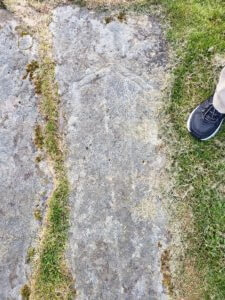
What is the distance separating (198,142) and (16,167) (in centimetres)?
259

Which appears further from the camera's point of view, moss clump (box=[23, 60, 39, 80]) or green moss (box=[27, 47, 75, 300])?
moss clump (box=[23, 60, 39, 80])

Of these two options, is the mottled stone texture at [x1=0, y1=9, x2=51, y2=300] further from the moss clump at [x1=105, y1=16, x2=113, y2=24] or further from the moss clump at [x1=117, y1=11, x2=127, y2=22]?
the moss clump at [x1=117, y1=11, x2=127, y2=22]

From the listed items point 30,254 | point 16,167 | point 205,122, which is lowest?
point 30,254

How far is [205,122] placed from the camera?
22.4 feet

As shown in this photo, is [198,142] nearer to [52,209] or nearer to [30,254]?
[52,209]

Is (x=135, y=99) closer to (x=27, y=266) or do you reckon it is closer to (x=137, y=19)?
(x=137, y=19)

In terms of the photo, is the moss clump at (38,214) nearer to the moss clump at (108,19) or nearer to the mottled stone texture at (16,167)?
the mottled stone texture at (16,167)

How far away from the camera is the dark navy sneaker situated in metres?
6.80

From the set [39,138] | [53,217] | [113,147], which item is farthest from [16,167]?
[113,147]

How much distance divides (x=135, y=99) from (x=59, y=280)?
273 cm

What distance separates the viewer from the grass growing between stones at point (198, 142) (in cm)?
650

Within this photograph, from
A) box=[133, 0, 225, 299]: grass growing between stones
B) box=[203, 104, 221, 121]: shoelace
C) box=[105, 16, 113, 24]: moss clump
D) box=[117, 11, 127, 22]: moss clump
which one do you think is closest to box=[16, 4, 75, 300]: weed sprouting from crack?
box=[105, 16, 113, 24]: moss clump

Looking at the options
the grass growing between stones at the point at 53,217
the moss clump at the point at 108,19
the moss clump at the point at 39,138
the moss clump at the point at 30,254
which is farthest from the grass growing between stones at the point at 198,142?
the moss clump at the point at 30,254

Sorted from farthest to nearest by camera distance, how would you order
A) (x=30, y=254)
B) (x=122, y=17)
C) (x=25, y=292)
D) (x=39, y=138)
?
(x=122, y=17) → (x=39, y=138) → (x=30, y=254) → (x=25, y=292)
